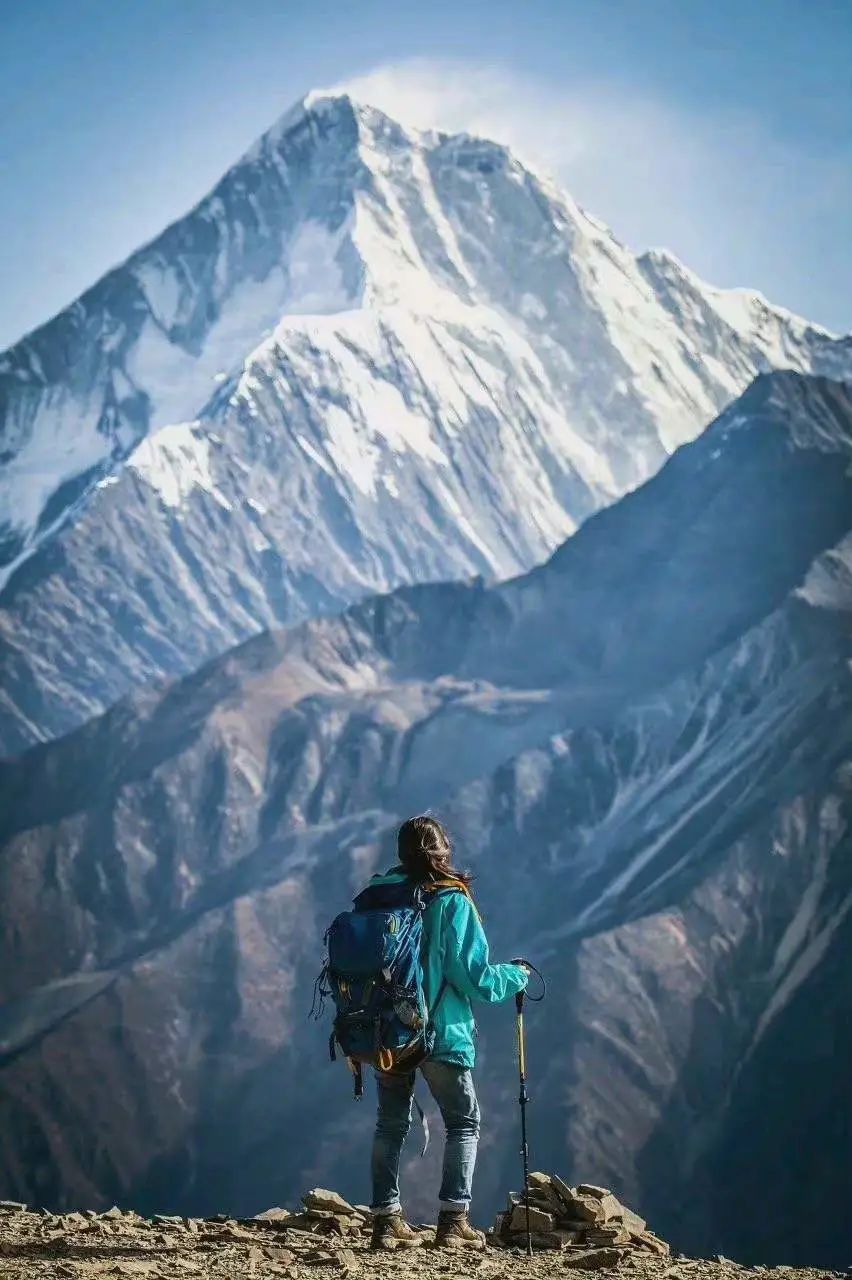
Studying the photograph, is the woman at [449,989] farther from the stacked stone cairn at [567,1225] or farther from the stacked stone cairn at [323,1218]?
the stacked stone cairn at [323,1218]

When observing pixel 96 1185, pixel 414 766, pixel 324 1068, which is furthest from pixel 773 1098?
pixel 414 766

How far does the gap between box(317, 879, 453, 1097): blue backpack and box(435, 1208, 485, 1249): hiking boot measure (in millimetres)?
1082

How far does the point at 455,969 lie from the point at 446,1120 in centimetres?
92

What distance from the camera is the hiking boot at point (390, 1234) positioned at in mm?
13836

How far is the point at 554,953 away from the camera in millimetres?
152250

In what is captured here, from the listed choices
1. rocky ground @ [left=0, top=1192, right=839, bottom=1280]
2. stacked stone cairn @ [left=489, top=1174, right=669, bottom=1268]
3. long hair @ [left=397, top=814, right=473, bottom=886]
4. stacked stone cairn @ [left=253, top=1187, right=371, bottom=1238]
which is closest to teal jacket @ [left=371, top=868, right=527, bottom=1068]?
long hair @ [left=397, top=814, right=473, bottom=886]

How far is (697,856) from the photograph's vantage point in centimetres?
15512

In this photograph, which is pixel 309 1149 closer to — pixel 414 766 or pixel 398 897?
pixel 414 766

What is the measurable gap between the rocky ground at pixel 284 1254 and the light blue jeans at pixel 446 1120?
0.41 m

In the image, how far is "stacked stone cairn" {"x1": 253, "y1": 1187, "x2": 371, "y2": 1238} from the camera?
51.2ft

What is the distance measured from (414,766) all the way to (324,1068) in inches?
1759

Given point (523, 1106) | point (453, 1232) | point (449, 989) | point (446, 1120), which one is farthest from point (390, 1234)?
point (449, 989)

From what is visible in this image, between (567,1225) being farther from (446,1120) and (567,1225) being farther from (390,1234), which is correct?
(446,1120)

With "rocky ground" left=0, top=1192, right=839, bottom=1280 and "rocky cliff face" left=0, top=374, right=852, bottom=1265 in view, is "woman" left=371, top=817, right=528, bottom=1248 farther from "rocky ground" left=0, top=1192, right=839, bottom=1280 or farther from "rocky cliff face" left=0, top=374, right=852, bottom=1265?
"rocky cliff face" left=0, top=374, right=852, bottom=1265
